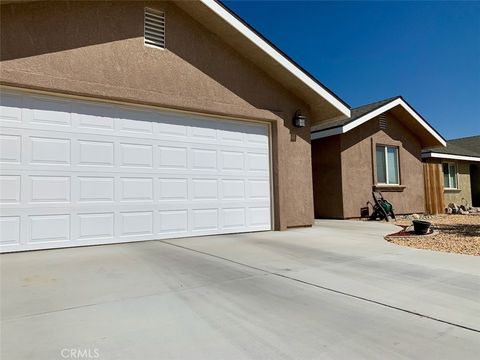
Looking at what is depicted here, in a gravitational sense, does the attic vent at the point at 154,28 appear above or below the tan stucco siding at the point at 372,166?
above

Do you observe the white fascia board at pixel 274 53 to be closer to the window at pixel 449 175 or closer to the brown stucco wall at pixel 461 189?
the brown stucco wall at pixel 461 189

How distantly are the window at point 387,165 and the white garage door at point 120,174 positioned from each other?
6502 mm

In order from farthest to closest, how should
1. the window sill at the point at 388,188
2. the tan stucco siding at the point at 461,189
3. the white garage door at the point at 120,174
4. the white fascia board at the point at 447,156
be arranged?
1. the tan stucco siding at the point at 461,189
2. the white fascia board at the point at 447,156
3. the window sill at the point at 388,188
4. the white garage door at the point at 120,174

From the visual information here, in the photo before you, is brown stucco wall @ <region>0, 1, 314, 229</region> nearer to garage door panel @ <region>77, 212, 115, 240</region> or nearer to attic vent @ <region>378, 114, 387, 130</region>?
garage door panel @ <region>77, 212, 115, 240</region>

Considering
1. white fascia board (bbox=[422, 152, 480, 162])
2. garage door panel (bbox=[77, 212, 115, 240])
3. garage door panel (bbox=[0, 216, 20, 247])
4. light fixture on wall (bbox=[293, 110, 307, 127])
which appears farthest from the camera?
white fascia board (bbox=[422, 152, 480, 162])

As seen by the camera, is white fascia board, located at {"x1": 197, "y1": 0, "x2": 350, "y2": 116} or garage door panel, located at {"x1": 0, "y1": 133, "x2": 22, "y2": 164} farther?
white fascia board, located at {"x1": 197, "y1": 0, "x2": 350, "y2": 116}

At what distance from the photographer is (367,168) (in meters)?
12.8

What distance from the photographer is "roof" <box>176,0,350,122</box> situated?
24.9 ft

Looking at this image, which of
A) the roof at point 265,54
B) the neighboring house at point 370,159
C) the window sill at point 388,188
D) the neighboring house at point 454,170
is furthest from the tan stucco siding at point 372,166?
the roof at point 265,54

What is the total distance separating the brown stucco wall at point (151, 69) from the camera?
19.7 feet

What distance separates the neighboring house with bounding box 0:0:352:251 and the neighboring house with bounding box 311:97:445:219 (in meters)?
3.03

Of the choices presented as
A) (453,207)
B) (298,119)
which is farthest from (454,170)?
(298,119)

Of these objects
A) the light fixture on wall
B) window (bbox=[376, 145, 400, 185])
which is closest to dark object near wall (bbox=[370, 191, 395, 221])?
window (bbox=[376, 145, 400, 185])

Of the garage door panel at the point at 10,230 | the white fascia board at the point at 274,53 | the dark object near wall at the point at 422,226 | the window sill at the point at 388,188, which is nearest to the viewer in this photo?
the garage door panel at the point at 10,230
